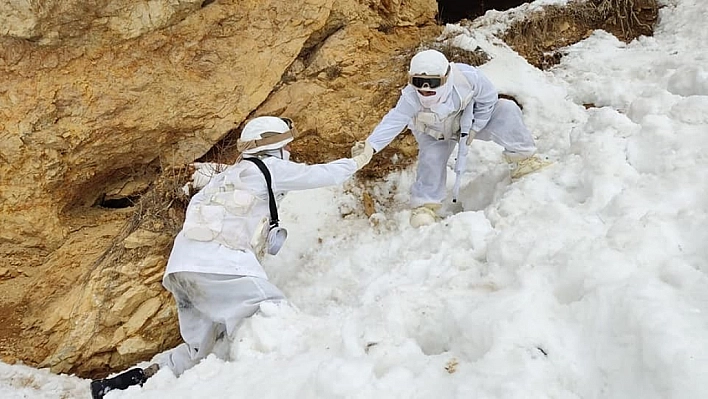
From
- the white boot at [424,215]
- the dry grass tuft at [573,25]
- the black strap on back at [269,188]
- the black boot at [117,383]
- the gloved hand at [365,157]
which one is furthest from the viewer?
the dry grass tuft at [573,25]

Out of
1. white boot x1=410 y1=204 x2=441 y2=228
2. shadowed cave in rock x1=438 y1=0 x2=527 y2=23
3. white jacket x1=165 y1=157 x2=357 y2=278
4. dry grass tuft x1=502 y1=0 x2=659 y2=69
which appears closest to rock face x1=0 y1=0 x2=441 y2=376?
white boot x1=410 y1=204 x2=441 y2=228

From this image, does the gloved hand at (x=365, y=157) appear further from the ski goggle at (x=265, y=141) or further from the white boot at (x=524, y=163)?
the white boot at (x=524, y=163)

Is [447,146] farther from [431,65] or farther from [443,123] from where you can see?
[431,65]

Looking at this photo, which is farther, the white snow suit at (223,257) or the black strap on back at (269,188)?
the black strap on back at (269,188)

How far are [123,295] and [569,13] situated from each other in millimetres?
5057

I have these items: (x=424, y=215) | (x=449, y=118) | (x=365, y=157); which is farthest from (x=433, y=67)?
(x=424, y=215)

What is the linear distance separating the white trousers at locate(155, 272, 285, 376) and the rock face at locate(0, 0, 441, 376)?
106 cm

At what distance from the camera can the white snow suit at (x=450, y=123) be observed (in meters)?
3.61

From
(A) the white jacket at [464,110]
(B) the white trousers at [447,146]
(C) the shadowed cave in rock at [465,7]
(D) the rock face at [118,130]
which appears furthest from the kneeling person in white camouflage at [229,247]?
(C) the shadowed cave in rock at [465,7]

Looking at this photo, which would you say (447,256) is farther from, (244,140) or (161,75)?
(161,75)

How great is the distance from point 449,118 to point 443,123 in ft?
0.17

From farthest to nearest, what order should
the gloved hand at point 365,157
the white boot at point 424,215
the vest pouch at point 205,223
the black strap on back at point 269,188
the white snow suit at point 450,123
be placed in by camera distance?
the white boot at point 424,215
the white snow suit at point 450,123
the gloved hand at point 365,157
the black strap on back at point 269,188
the vest pouch at point 205,223

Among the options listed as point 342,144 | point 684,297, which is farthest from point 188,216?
point 684,297

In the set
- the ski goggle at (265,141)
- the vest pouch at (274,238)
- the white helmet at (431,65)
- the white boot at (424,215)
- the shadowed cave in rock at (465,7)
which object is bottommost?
the white boot at (424,215)
